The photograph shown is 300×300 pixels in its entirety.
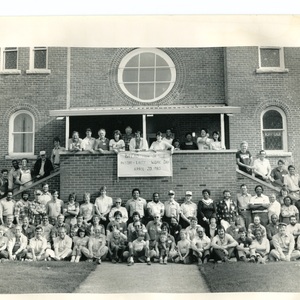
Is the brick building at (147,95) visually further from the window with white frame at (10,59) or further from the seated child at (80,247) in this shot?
the seated child at (80,247)

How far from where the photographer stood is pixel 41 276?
7805mm

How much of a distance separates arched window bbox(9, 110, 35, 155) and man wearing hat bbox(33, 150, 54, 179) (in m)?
0.95

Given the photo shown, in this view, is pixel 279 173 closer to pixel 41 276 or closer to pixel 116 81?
pixel 116 81

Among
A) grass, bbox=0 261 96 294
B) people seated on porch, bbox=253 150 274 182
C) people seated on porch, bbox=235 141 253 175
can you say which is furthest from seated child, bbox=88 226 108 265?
people seated on porch, bbox=253 150 274 182

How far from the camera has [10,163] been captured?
1190 centimetres

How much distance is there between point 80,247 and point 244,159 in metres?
4.08

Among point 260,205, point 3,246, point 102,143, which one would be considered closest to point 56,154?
point 102,143

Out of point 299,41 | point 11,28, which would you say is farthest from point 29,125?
point 299,41

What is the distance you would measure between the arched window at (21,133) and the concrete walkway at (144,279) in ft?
15.3

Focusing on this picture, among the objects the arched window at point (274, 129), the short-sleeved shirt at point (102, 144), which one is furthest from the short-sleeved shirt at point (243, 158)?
the short-sleeved shirt at point (102, 144)

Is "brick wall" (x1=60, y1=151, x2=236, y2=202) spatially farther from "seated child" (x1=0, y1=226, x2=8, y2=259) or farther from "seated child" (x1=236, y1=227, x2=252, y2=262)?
"seated child" (x1=0, y1=226, x2=8, y2=259)

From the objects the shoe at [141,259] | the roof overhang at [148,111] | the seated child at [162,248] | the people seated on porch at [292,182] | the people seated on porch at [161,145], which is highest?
the roof overhang at [148,111]

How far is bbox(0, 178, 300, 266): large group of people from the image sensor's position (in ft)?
29.0

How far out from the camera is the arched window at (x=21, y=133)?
12219 millimetres
